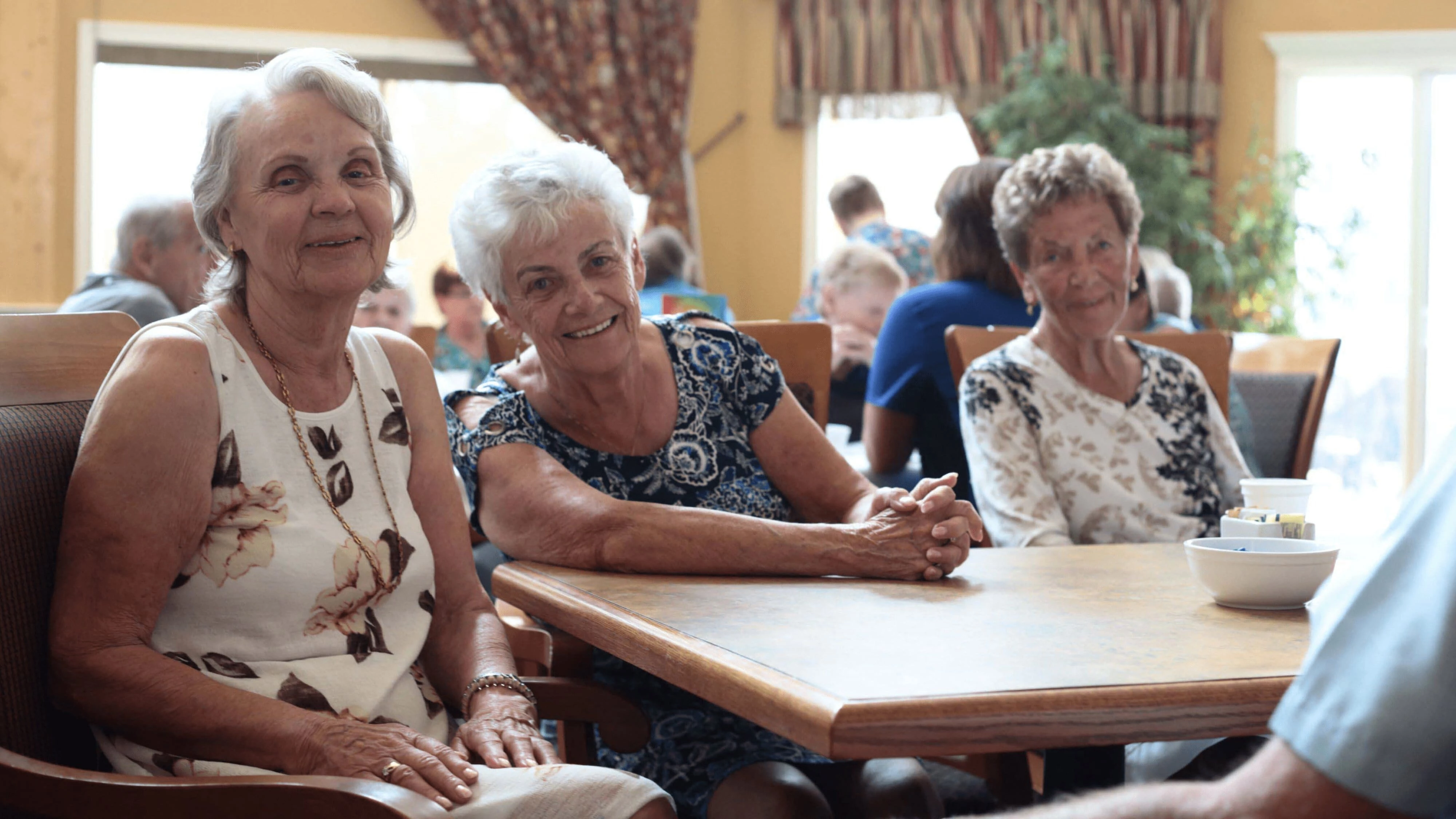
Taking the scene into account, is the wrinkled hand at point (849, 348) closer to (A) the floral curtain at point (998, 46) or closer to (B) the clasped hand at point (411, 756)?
(B) the clasped hand at point (411, 756)

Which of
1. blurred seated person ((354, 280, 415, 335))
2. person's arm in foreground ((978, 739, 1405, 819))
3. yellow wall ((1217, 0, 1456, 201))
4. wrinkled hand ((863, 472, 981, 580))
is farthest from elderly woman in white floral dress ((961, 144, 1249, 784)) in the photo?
yellow wall ((1217, 0, 1456, 201))

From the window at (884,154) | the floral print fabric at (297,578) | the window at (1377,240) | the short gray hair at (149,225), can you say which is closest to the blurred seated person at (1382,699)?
the floral print fabric at (297,578)

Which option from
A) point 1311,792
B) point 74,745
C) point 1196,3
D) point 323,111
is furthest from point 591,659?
point 1196,3

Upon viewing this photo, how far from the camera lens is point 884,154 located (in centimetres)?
677

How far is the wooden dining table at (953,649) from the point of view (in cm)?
95

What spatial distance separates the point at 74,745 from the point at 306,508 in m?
0.33

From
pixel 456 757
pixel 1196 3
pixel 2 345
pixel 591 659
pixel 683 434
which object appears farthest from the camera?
pixel 1196 3

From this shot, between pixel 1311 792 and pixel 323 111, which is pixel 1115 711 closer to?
pixel 1311 792

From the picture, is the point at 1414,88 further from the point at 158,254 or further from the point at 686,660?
the point at 686,660

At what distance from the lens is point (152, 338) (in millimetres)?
1300

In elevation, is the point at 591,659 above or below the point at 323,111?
below

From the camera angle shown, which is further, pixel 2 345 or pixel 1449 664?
pixel 2 345

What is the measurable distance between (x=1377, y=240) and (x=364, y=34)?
210 inches

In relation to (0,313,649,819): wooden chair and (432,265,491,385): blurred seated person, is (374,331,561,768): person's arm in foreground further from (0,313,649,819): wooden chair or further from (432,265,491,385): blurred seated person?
(432,265,491,385): blurred seated person
